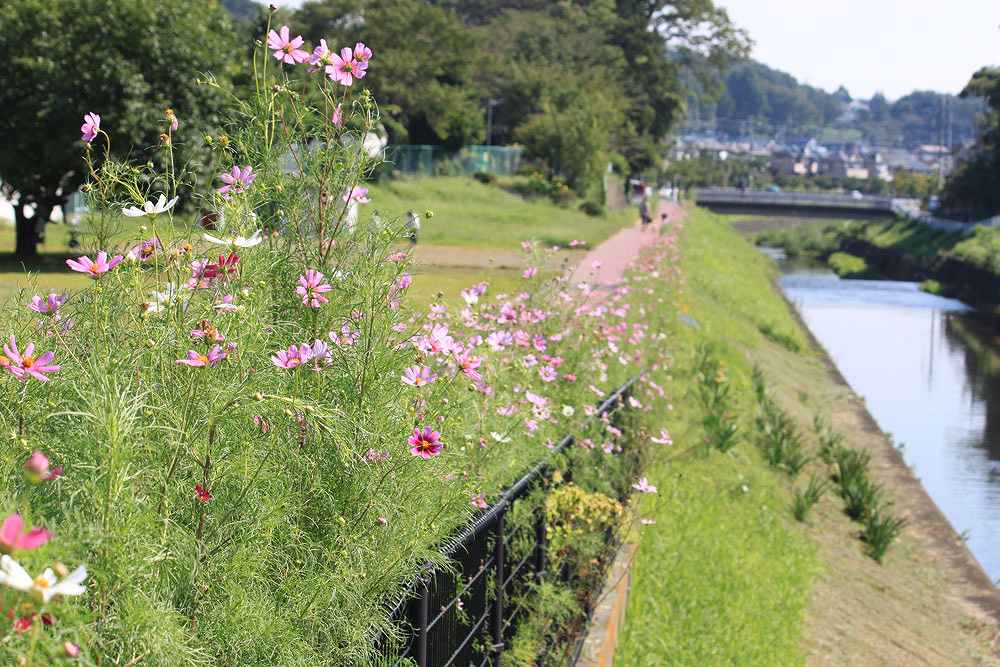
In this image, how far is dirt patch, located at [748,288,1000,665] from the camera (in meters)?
8.66

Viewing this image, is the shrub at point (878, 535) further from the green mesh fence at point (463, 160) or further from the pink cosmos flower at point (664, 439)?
the green mesh fence at point (463, 160)

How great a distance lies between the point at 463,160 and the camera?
151ft

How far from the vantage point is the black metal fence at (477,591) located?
3.33 m

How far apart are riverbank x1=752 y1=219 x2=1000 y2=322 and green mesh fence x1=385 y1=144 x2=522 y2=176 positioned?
17.1 meters

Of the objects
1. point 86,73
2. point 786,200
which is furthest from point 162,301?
point 786,200

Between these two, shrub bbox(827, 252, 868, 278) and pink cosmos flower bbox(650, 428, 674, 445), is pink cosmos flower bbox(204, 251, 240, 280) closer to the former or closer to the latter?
pink cosmos flower bbox(650, 428, 674, 445)

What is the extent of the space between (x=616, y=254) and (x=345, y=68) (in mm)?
23598

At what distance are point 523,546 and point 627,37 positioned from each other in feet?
188

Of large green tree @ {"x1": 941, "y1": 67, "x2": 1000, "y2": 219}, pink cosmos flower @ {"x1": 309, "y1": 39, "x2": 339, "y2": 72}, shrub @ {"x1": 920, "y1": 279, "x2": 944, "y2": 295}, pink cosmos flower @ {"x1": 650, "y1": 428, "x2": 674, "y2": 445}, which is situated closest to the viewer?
pink cosmos flower @ {"x1": 309, "y1": 39, "x2": 339, "y2": 72}

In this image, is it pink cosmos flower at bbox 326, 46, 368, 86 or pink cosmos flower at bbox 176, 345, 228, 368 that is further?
pink cosmos flower at bbox 326, 46, 368, 86

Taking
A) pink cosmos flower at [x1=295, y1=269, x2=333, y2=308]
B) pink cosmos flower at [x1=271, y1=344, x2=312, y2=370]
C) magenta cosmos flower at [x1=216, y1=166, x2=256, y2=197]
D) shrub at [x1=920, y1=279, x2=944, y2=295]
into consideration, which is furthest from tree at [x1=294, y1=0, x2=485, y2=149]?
pink cosmos flower at [x1=271, y1=344, x2=312, y2=370]

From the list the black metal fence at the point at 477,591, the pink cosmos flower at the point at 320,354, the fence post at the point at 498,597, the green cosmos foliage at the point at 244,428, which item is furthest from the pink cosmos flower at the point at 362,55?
the fence post at the point at 498,597

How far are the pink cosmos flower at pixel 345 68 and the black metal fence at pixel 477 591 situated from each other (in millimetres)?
1351

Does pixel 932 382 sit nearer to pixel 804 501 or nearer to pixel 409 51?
pixel 804 501
